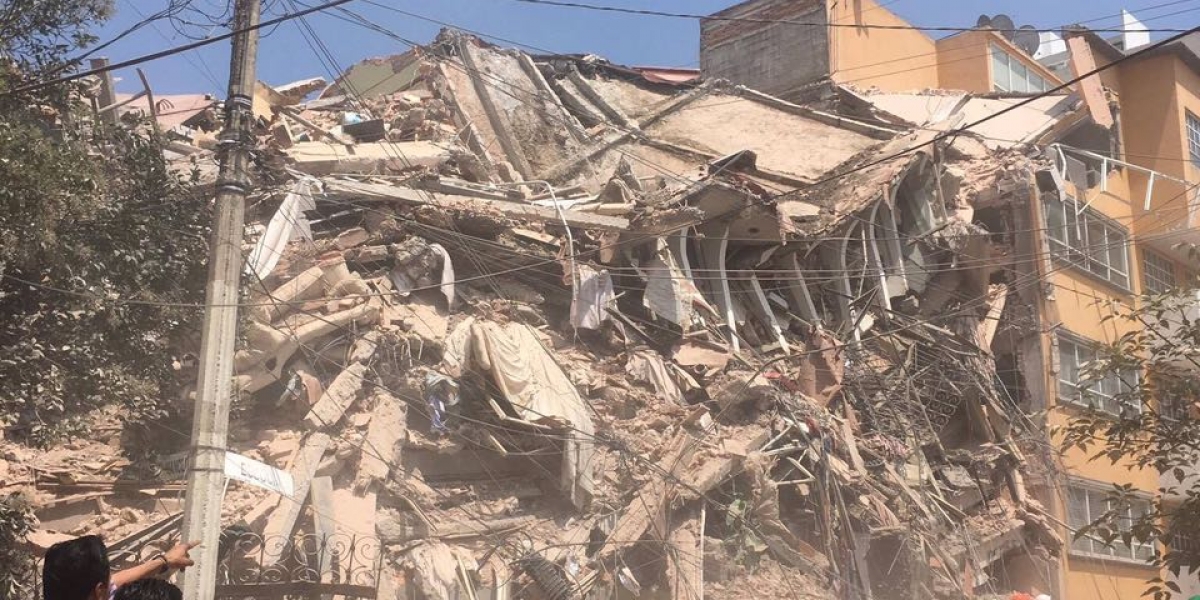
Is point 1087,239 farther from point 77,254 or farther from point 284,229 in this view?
point 77,254

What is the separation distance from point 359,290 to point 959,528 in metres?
8.72

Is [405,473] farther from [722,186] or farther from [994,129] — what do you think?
[994,129]

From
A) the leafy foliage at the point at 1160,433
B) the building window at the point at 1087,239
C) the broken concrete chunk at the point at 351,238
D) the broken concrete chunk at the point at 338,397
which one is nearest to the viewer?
the leafy foliage at the point at 1160,433

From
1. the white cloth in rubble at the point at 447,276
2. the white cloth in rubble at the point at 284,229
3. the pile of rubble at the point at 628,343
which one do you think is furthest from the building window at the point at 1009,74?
the white cloth in rubble at the point at 284,229

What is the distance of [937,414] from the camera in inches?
680

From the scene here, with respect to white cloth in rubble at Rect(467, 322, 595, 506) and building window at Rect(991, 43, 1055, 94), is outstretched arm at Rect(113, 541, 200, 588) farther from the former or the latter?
building window at Rect(991, 43, 1055, 94)

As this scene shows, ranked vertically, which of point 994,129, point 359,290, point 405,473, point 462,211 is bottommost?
point 405,473

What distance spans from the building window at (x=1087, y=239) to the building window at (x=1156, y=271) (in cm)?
77

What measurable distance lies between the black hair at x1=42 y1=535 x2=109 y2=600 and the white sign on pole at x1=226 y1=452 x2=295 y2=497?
16.8ft

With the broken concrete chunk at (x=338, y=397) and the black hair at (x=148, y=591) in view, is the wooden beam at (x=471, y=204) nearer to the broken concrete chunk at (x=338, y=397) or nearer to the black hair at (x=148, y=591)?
the broken concrete chunk at (x=338, y=397)

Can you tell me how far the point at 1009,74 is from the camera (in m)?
23.7

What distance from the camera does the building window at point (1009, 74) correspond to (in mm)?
23375

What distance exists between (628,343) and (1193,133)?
14613 mm

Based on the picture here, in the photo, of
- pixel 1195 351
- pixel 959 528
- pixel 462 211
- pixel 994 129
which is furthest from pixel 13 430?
pixel 994 129
